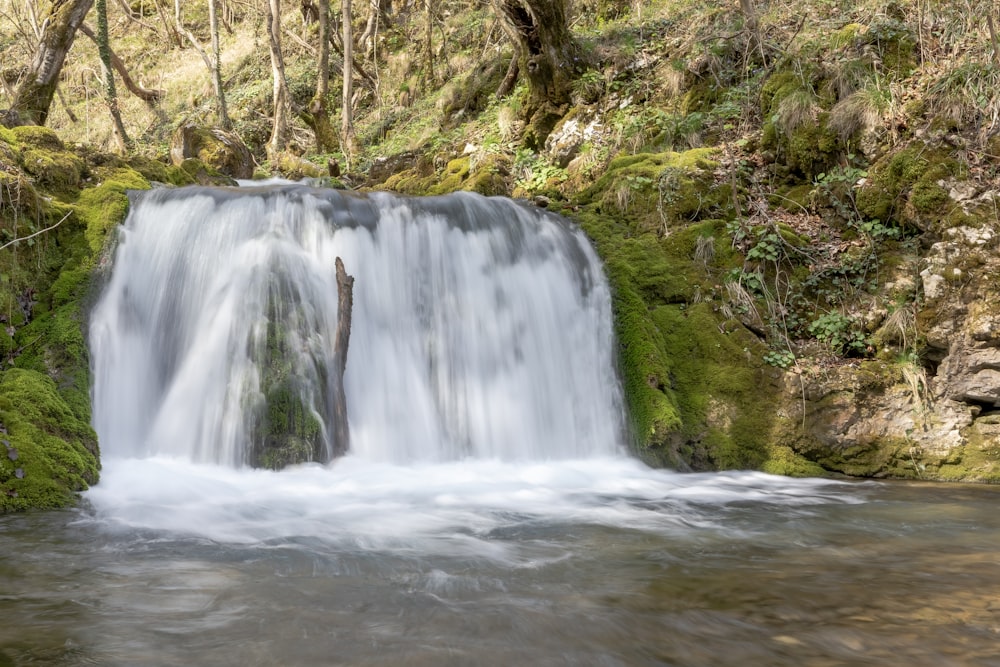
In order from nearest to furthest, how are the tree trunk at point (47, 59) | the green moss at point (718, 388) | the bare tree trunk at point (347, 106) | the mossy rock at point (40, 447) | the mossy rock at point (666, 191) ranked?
the mossy rock at point (40, 447) → the green moss at point (718, 388) → the mossy rock at point (666, 191) → the tree trunk at point (47, 59) → the bare tree trunk at point (347, 106)

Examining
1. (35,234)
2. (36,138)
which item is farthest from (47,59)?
(35,234)

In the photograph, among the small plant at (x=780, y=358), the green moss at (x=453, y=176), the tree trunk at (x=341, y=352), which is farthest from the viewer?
the green moss at (x=453, y=176)

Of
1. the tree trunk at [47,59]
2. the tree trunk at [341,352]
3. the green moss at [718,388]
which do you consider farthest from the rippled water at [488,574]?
the tree trunk at [47,59]

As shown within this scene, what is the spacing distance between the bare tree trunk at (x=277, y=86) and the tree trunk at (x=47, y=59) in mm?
6376

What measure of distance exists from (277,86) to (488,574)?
1543 centimetres

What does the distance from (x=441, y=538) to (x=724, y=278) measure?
15.7ft

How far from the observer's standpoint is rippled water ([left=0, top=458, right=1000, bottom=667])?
2508mm

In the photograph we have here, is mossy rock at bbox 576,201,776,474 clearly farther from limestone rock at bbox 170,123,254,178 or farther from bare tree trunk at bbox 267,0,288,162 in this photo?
bare tree trunk at bbox 267,0,288,162

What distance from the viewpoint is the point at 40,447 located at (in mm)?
4648

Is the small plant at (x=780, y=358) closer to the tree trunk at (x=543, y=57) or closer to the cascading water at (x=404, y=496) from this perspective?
the cascading water at (x=404, y=496)

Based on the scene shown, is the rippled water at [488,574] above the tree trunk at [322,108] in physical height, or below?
below

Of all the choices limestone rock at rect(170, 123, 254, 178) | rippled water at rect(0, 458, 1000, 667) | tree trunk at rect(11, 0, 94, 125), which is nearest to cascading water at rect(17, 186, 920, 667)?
rippled water at rect(0, 458, 1000, 667)

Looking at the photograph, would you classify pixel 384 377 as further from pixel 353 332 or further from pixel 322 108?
pixel 322 108

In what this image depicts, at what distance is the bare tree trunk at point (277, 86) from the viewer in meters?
15.6
